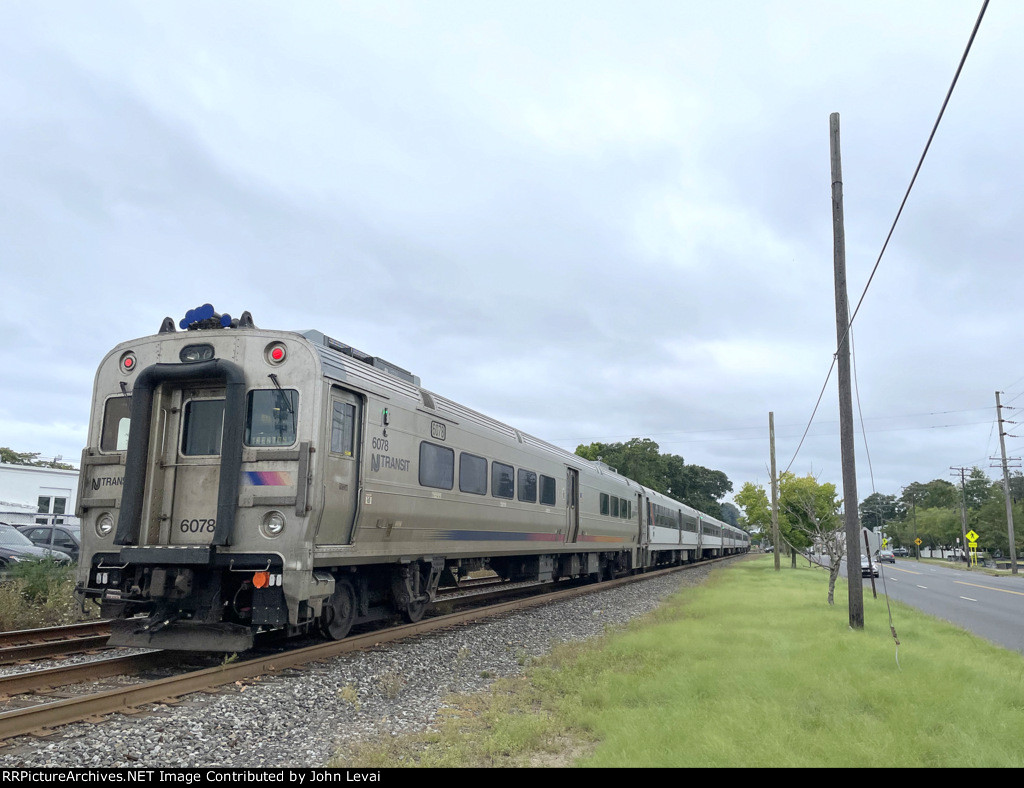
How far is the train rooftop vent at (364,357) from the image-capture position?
336 inches

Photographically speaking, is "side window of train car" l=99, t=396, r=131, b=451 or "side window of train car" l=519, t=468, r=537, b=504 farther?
"side window of train car" l=519, t=468, r=537, b=504

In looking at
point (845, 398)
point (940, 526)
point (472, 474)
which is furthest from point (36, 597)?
point (940, 526)

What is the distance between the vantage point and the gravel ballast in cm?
469

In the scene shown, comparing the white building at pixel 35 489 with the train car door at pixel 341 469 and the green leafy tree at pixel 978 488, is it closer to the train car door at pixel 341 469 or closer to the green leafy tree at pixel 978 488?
the train car door at pixel 341 469

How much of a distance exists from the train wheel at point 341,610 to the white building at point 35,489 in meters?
31.5

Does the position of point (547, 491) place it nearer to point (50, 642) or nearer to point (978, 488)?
point (50, 642)

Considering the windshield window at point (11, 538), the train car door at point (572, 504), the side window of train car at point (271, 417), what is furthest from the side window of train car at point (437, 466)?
the windshield window at point (11, 538)

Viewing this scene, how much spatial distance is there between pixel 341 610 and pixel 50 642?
3234mm

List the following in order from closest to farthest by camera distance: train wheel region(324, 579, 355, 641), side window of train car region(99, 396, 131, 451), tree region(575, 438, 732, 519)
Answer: side window of train car region(99, 396, 131, 451), train wheel region(324, 579, 355, 641), tree region(575, 438, 732, 519)

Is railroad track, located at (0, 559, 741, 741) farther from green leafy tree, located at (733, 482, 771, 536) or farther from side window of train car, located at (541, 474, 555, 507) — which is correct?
green leafy tree, located at (733, 482, 771, 536)

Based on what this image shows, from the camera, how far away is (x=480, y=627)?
1084cm

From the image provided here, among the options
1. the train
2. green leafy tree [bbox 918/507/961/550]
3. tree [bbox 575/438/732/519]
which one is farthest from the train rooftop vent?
green leafy tree [bbox 918/507/961/550]

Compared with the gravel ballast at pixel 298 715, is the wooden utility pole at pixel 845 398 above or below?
above

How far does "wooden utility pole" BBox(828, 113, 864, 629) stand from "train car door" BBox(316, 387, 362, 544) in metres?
7.61
